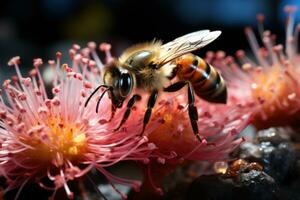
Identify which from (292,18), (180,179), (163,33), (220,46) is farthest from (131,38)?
(180,179)

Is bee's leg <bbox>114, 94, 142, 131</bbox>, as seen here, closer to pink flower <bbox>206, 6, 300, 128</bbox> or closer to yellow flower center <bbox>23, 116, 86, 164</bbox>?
yellow flower center <bbox>23, 116, 86, 164</bbox>

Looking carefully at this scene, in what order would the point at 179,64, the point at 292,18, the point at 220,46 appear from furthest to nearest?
the point at 220,46 → the point at 292,18 → the point at 179,64

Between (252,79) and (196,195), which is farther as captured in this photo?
(252,79)

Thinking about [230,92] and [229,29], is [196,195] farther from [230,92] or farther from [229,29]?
[229,29]

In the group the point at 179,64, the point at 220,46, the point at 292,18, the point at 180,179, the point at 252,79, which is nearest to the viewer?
the point at 179,64

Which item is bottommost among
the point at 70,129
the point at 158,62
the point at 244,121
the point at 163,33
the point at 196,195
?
the point at 196,195

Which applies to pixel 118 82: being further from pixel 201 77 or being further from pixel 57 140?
pixel 201 77

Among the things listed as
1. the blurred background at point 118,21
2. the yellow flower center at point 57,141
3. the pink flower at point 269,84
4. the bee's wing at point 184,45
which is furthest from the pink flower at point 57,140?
the blurred background at point 118,21
